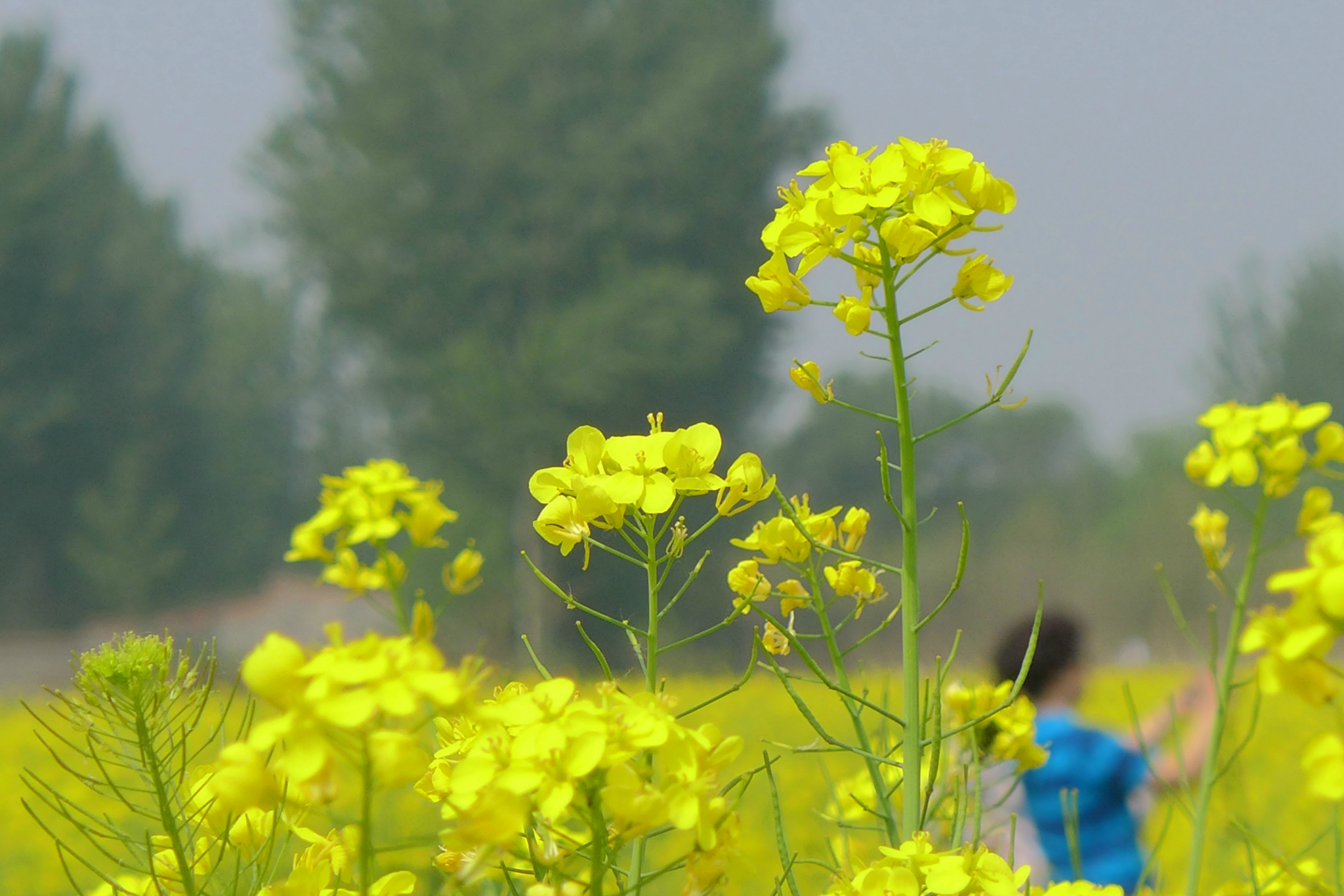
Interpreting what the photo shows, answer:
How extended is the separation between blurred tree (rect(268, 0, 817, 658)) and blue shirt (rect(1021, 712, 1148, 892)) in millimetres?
16051

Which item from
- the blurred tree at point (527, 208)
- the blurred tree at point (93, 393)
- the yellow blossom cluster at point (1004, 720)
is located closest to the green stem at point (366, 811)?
the yellow blossom cluster at point (1004, 720)

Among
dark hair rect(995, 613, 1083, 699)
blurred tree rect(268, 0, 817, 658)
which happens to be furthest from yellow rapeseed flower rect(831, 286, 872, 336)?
blurred tree rect(268, 0, 817, 658)

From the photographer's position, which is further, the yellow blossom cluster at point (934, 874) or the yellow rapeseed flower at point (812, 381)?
the yellow rapeseed flower at point (812, 381)

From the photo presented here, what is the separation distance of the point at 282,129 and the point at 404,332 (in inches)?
159

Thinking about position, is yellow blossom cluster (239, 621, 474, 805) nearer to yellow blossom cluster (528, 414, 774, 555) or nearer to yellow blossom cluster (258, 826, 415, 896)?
yellow blossom cluster (258, 826, 415, 896)

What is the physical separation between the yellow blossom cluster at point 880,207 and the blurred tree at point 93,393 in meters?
21.8

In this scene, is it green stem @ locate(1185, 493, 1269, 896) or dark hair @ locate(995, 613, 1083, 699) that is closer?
green stem @ locate(1185, 493, 1269, 896)

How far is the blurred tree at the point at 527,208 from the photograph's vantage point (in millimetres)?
19172

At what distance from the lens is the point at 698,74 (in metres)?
20.2

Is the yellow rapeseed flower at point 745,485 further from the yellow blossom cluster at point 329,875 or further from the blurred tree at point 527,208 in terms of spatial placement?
the blurred tree at point 527,208

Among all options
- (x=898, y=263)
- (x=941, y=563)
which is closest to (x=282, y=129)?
(x=941, y=563)

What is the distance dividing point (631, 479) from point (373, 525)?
0.23 meters

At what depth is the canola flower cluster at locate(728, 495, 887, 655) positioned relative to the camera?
2.98 feet

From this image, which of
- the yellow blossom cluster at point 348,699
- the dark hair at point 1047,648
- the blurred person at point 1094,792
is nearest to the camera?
the yellow blossom cluster at point 348,699
